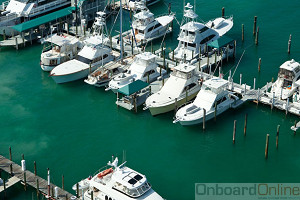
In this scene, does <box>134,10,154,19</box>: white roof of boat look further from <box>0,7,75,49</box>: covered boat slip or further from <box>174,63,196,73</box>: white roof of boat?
<box>174,63,196,73</box>: white roof of boat

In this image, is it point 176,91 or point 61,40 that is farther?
point 61,40

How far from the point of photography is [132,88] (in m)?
71.4

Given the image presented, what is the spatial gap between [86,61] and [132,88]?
11.0m

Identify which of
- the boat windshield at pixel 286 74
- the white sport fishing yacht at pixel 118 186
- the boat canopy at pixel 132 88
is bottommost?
the white sport fishing yacht at pixel 118 186

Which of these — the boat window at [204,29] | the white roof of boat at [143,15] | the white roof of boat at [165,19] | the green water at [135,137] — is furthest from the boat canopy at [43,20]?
the boat window at [204,29]

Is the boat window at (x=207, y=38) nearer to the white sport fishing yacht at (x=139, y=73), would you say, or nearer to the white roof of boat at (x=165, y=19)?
the white roof of boat at (x=165, y=19)

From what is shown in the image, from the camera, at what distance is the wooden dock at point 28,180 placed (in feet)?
189

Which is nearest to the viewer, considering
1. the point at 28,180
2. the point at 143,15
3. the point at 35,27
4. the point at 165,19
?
the point at 28,180

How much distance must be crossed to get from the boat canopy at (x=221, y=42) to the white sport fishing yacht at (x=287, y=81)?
431 inches

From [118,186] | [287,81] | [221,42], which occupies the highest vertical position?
[221,42]

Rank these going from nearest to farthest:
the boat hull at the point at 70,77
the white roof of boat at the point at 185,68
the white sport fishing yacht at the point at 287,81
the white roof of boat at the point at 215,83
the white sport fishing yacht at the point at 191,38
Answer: the white roof of boat at the point at 215,83 < the white roof of boat at the point at 185,68 < the white sport fishing yacht at the point at 287,81 < the boat hull at the point at 70,77 < the white sport fishing yacht at the point at 191,38

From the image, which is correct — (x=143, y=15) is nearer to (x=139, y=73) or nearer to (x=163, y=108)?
(x=139, y=73)

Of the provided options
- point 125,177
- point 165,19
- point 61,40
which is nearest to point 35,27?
point 61,40

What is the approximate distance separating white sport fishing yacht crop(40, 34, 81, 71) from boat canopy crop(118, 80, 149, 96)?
1358 centimetres
